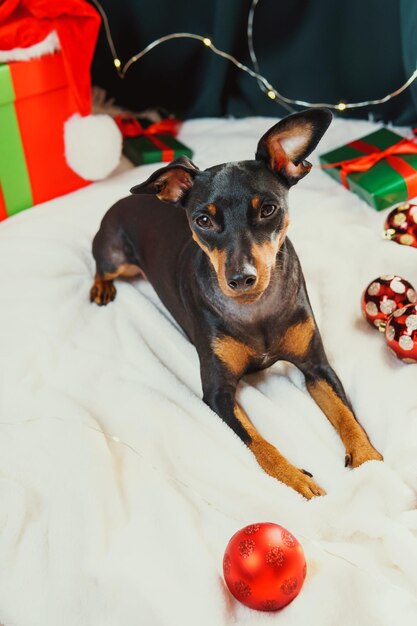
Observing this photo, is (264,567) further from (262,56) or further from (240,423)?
(262,56)

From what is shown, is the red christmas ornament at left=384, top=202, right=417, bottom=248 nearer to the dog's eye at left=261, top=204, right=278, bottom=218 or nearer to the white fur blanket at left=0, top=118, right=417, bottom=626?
the white fur blanket at left=0, top=118, right=417, bottom=626

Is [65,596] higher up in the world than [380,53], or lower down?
lower down

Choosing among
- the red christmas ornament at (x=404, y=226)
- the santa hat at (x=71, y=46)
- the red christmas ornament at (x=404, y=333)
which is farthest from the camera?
the santa hat at (x=71, y=46)

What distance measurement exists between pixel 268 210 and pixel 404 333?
51cm

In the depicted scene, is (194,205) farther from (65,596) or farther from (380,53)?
(380,53)

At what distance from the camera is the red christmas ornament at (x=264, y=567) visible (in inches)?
55.4

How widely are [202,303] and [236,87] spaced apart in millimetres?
1743

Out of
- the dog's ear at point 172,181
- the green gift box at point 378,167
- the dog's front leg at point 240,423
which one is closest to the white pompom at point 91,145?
the green gift box at point 378,167

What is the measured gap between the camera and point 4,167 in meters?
2.79

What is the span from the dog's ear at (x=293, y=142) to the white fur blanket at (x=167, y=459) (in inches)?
22.5

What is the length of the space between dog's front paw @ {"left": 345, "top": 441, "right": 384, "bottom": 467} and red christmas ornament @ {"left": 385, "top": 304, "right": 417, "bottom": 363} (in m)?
0.29

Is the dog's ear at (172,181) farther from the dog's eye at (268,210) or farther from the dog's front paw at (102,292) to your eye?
the dog's front paw at (102,292)

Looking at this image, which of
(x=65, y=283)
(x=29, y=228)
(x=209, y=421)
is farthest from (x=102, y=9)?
(x=209, y=421)

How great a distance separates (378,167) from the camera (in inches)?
110
